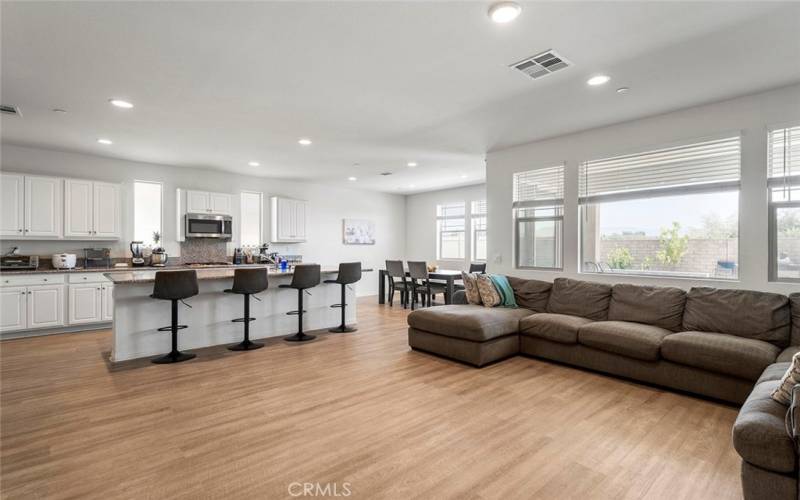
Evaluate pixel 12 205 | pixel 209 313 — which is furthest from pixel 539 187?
pixel 12 205

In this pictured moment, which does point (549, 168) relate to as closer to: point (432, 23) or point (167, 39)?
point (432, 23)

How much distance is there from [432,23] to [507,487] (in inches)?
108

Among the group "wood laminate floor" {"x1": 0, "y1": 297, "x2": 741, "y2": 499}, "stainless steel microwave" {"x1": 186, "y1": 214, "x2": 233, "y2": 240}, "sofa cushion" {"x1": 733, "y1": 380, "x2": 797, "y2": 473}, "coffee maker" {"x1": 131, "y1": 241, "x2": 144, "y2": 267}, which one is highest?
"stainless steel microwave" {"x1": 186, "y1": 214, "x2": 233, "y2": 240}

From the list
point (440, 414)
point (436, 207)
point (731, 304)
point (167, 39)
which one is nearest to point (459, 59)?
point (167, 39)

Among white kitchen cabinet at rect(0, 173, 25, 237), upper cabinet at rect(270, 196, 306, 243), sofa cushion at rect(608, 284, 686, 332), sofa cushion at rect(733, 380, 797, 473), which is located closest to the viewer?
sofa cushion at rect(733, 380, 797, 473)

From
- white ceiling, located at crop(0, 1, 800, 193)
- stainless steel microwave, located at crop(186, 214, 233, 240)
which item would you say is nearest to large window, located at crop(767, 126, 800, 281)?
white ceiling, located at crop(0, 1, 800, 193)

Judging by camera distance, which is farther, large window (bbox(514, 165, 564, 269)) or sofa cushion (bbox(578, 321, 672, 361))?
large window (bbox(514, 165, 564, 269))

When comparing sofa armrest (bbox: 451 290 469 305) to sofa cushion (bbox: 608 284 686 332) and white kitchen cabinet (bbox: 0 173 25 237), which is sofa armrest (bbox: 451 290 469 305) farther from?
white kitchen cabinet (bbox: 0 173 25 237)

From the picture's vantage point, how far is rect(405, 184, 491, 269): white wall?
9180mm

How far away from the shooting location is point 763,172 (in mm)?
3576

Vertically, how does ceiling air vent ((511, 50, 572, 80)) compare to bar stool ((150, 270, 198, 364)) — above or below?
above

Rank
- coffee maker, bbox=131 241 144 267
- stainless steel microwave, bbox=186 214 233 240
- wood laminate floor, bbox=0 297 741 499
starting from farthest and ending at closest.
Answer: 1. stainless steel microwave, bbox=186 214 233 240
2. coffee maker, bbox=131 241 144 267
3. wood laminate floor, bbox=0 297 741 499

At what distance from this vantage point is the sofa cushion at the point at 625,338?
11.2ft

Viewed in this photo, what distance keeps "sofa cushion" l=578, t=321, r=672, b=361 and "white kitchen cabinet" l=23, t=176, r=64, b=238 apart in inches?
279
